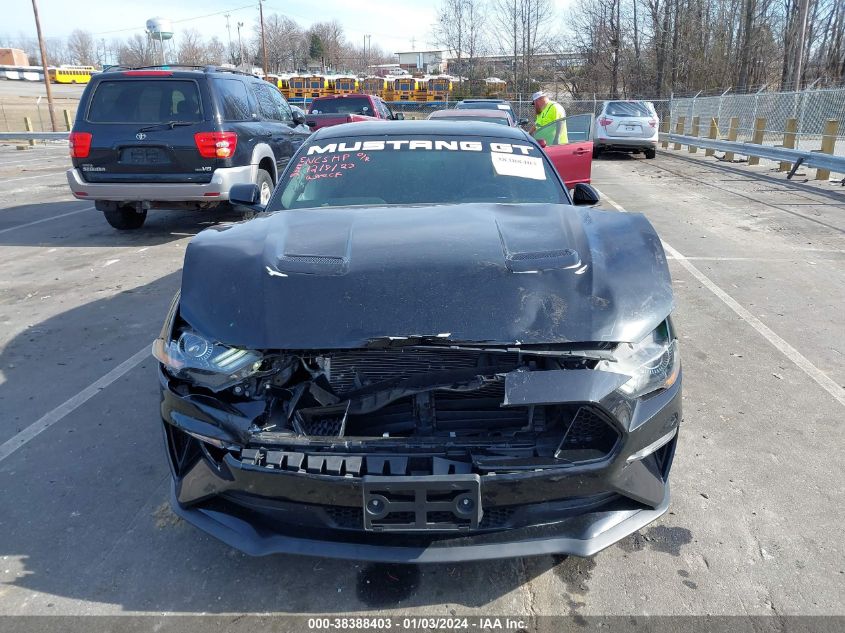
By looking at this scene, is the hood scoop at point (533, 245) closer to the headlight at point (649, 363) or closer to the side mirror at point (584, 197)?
the headlight at point (649, 363)

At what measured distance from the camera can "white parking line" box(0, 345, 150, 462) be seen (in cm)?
340

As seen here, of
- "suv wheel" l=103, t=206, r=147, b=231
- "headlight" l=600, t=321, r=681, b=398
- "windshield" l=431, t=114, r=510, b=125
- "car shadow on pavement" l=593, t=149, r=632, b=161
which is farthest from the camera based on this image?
"car shadow on pavement" l=593, t=149, r=632, b=161

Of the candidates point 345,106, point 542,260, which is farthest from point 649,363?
point 345,106

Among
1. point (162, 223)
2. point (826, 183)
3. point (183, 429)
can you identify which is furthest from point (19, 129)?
point (183, 429)

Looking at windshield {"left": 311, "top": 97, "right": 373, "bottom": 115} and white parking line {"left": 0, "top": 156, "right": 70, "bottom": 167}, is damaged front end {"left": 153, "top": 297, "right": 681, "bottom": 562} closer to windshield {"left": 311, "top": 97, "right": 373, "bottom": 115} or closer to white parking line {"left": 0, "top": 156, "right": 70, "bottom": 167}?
windshield {"left": 311, "top": 97, "right": 373, "bottom": 115}

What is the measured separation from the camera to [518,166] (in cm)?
379

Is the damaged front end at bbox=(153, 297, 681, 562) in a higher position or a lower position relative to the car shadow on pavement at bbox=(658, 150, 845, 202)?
higher

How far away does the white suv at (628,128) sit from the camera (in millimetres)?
18562

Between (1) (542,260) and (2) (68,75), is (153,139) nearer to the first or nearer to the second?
(1) (542,260)

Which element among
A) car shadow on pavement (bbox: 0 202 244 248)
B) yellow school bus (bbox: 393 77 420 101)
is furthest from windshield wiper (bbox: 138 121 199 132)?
yellow school bus (bbox: 393 77 420 101)

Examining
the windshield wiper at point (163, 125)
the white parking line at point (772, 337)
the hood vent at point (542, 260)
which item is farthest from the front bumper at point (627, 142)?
the hood vent at point (542, 260)

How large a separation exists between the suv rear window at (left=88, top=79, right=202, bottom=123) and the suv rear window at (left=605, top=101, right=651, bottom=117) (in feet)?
47.6

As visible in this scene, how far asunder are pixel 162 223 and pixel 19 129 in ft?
87.8

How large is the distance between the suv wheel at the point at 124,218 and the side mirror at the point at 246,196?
218 inches
